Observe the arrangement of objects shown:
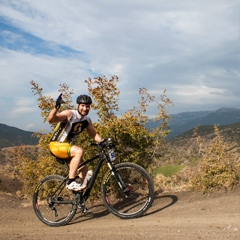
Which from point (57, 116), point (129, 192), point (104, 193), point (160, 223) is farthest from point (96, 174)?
point (160, 223)

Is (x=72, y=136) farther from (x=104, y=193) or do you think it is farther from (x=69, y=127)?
(x=104, y=193)

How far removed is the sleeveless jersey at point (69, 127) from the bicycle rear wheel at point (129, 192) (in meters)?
1.24

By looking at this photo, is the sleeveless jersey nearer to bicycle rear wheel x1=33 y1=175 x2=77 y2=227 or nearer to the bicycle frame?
the bicycle frame

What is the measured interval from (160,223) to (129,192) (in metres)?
1.15

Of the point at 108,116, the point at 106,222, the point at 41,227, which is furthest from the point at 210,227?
the point at 108,116

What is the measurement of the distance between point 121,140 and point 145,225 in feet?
11.4

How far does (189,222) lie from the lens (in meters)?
6.03

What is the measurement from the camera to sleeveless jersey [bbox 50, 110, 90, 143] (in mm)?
6855

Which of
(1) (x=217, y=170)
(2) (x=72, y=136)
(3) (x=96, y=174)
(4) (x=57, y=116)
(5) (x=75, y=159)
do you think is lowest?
(1) (x=217, y=170)

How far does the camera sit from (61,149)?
6.82 meters

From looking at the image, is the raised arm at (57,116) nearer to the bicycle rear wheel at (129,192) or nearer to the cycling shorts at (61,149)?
the cycling shorts at (61,149)

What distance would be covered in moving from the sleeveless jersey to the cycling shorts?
13cm

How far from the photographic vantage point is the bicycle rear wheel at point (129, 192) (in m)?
6.83

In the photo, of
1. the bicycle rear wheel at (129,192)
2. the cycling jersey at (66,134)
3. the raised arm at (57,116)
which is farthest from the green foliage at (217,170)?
the raised arm at (57,116)
